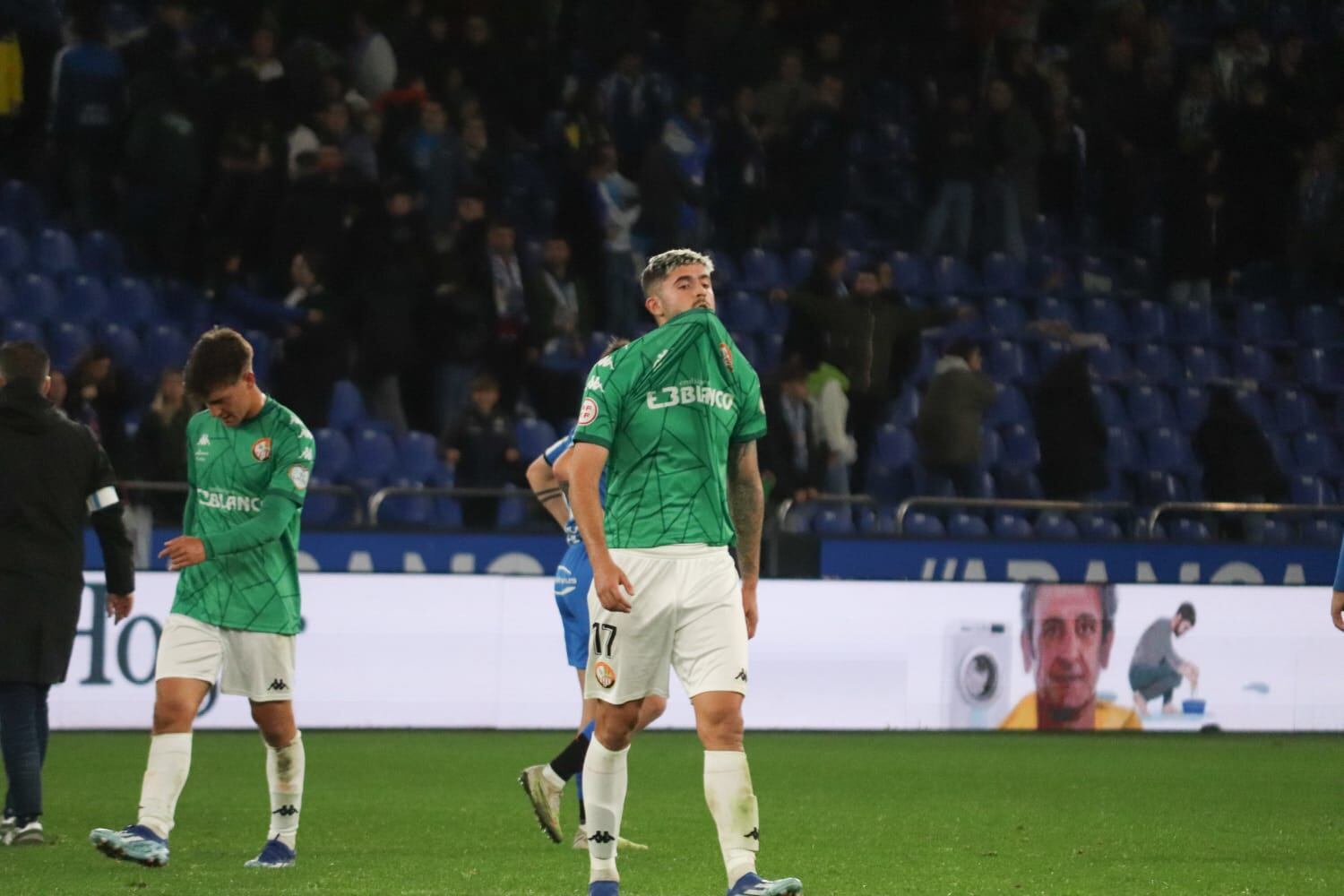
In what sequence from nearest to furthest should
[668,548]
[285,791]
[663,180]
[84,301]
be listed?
[668,548]
[285,791]
[84,301]
[663,180]

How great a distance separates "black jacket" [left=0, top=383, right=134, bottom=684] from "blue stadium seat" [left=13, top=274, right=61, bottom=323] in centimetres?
961

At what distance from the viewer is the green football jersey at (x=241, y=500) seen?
8.00m

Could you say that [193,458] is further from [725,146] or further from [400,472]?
[725,146]

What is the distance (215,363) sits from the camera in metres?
7.81

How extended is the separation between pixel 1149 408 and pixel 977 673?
6.16 meters

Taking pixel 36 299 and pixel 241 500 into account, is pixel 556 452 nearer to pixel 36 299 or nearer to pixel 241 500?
pixel 241 500

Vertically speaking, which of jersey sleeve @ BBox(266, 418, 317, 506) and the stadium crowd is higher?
the stadium crowd

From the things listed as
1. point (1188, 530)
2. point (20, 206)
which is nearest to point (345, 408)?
point (20, 206)

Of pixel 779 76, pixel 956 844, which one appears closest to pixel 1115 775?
pixel 956 844

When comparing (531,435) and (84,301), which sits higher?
(84,301)

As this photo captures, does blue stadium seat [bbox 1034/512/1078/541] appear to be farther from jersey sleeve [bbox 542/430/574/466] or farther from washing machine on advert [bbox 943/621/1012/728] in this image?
jersey sleeve [bbox 542/430/574/466]

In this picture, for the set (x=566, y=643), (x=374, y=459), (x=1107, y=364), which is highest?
(x=1107, y=364)

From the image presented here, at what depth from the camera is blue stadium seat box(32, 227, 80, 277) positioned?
61.7ft

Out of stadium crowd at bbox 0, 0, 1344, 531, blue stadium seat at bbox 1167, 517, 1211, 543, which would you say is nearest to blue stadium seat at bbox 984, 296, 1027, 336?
stadium crowd at bbox 0, 0, 1344, 531
